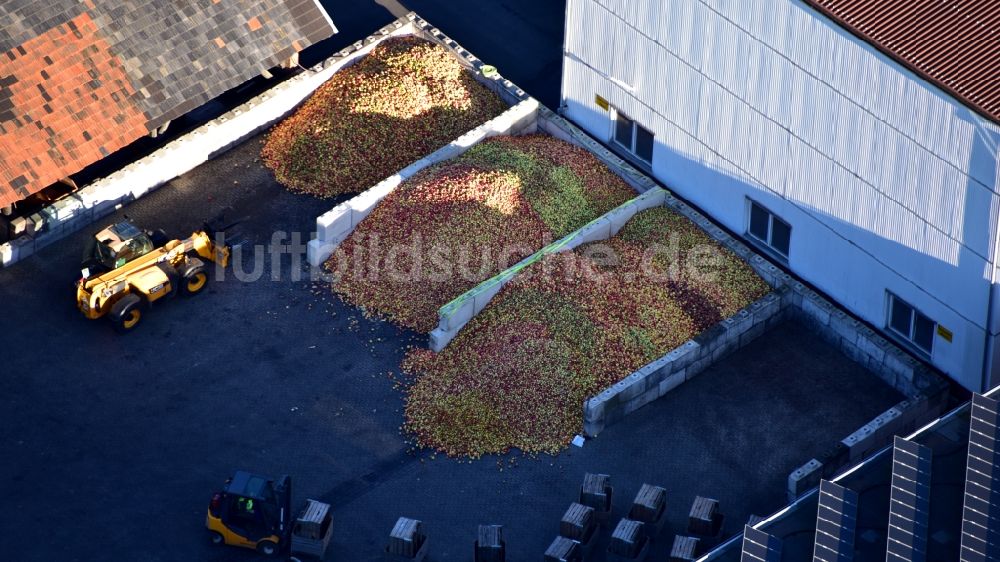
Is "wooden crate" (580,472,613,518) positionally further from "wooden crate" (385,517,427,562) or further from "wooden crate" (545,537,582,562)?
"wooden crate" (385,517,427,562)

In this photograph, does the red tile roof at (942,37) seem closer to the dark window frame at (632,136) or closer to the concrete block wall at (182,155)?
the dark window frame at (632,136)

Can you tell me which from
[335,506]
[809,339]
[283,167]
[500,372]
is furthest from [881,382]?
[283,167]

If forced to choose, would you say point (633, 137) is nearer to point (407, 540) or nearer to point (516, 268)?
point (516, 268)

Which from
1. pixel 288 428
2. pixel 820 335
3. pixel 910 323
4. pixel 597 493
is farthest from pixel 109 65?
pixel 910 323

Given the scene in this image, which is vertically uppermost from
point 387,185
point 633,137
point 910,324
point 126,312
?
point 633,137

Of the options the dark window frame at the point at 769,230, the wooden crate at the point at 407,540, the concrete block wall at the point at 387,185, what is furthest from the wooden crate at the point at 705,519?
the concrete block wall at the point at 387,185

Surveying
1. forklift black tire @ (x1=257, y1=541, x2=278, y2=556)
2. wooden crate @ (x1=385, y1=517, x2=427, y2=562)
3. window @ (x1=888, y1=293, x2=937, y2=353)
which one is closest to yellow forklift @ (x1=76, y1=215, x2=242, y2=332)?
forklift black tire @ (x1=257, y1=541, x2=278, y2=556)

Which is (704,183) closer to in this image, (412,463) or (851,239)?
(851,239)
